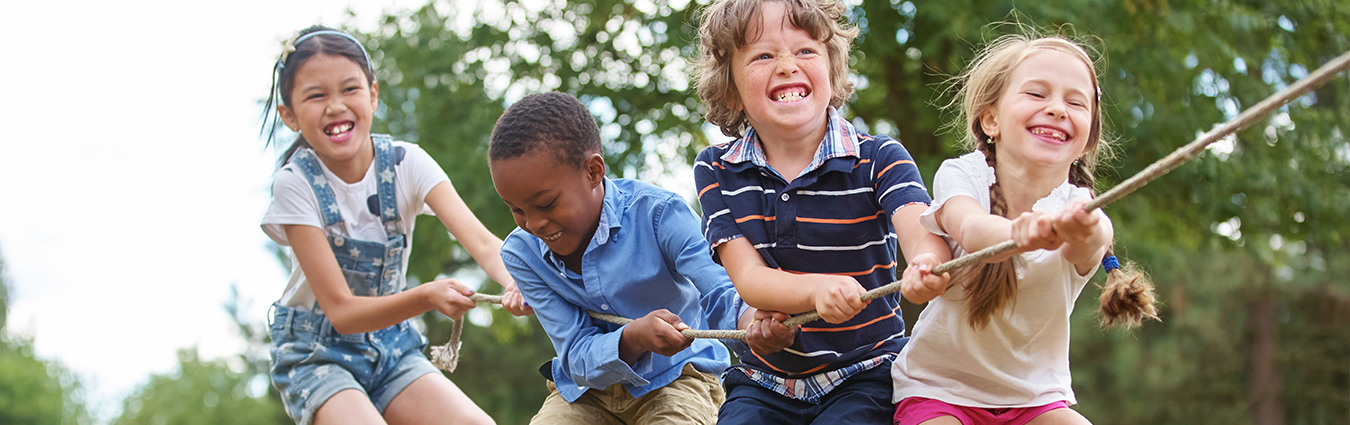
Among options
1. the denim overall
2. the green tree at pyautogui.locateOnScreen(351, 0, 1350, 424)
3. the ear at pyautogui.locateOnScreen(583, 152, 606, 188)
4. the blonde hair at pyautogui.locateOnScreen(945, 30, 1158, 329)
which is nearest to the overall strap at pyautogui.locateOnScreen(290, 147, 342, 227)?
the denim overall

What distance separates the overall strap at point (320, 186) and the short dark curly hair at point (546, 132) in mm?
1035

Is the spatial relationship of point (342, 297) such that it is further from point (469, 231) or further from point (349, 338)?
point (469, 231)

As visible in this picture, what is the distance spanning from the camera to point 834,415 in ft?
8.01

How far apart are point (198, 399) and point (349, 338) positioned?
3340cm

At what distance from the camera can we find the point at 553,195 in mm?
2656

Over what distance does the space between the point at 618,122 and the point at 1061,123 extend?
5480mm

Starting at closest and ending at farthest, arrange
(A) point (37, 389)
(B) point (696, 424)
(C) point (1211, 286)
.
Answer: (B) point (696, 424) → (C) point (1211, 286) → (A) point (37, 389)

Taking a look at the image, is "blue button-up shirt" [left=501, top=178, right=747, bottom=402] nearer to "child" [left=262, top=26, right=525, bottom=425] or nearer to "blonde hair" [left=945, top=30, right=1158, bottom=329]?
"child" [left=262, top=26, right=525, bottom=425]

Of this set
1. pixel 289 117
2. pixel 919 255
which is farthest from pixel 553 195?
pixel 289 117

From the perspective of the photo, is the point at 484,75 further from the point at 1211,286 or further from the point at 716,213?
the point at 1211,286

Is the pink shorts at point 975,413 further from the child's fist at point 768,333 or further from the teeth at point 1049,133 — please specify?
the teeth at point 1049,133

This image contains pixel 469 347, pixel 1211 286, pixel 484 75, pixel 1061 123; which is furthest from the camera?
pixel 469 347

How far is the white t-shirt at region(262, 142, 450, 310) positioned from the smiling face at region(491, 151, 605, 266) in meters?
1.04

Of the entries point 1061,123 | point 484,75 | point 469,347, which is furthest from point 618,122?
point 469,347
